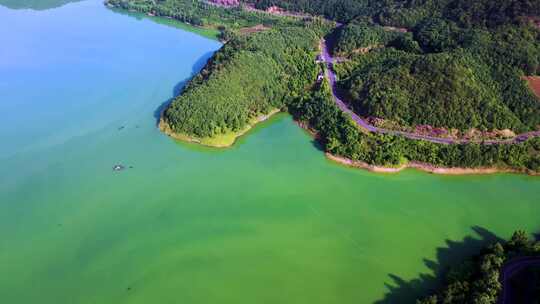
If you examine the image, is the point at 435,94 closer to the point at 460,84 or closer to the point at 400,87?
the point at 460,84

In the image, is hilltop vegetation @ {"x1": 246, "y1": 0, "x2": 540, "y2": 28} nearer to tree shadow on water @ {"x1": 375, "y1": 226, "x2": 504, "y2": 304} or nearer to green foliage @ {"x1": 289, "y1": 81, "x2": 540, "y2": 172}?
green foliage @ {"x1": 289, "y1": 81, "x2": 540, "y2": 172}

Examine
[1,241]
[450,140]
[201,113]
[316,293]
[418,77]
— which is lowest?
[1,241]

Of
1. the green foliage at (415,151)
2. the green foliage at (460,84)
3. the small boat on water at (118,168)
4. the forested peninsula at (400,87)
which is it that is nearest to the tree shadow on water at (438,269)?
the green foliage at (415,151)

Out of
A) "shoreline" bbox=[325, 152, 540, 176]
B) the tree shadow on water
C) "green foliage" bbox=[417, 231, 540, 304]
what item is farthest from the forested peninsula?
"green foliage" bbox=[417, 231, 540, 304]

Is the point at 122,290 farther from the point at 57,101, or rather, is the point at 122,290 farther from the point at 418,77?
the point at 418,77

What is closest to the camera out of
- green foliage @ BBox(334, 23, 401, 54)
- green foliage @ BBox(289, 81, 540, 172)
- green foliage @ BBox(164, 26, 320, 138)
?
green foliage @ BBox(289, 81, 540, 172)

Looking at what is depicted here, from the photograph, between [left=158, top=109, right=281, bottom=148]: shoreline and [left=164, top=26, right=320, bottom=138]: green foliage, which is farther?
[left=164, top=26, right=320, bottom=138]: green foliage

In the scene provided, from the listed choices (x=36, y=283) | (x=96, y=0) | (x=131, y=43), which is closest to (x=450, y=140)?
(x=36, y=283)
